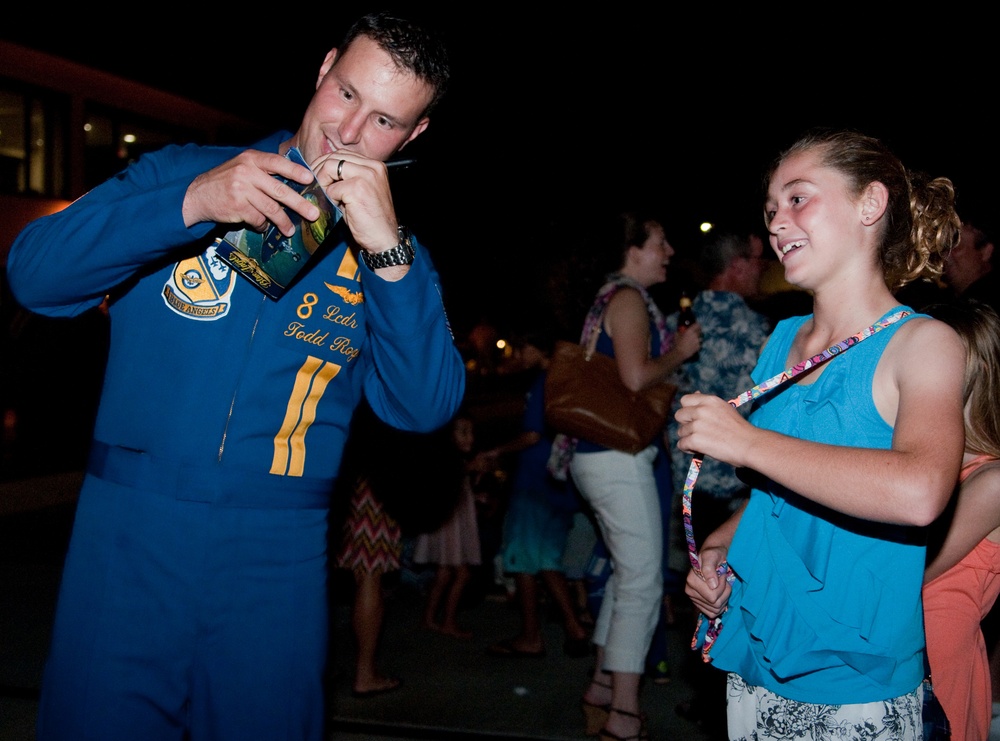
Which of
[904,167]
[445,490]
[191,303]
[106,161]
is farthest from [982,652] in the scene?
[106,161]

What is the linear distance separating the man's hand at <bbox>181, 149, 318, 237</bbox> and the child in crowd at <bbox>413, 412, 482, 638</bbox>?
13.5 feet

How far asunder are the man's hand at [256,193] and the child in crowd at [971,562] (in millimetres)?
1755

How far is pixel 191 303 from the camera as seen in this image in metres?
1.94

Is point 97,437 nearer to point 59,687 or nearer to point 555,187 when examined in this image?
point 59,687

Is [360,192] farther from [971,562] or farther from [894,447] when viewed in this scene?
[971,562]

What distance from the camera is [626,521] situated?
405 centimetres

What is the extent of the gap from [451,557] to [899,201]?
4.13 metres

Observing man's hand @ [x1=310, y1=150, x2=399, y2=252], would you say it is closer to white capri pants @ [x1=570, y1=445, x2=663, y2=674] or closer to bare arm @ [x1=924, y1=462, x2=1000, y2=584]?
bare arm @ [x1=924, y1=462, x2=1000, y2=584]

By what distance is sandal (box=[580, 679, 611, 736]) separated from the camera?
4203 millimetres

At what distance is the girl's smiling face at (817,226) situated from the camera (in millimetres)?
1930

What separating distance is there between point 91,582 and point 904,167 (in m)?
2.04

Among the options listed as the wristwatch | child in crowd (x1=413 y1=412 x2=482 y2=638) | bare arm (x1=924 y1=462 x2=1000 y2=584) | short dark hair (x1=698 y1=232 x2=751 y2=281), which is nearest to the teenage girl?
bare arm (x1=924 y1=462 x2=1000 y2=584)

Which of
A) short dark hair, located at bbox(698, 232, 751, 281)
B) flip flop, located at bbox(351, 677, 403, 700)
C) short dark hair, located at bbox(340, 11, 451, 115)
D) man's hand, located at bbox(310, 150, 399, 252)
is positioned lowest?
flip flop, located at bbox(351, 677, 403, 700)

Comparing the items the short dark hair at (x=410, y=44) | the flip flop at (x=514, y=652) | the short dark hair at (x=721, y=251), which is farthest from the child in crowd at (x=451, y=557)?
the short dark hair at (x=410, y=44)
